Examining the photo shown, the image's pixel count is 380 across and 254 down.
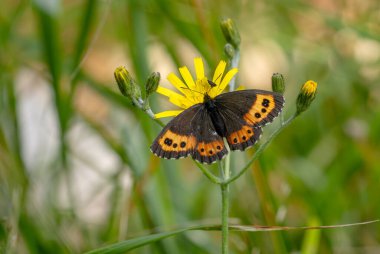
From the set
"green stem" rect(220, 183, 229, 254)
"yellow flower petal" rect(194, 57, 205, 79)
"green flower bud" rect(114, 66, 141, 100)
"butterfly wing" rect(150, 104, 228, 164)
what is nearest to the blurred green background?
"green flower bud" rect(114, 66, 141, 100)

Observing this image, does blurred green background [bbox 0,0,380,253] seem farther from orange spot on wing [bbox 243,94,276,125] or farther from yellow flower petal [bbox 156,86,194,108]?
orange spot on wing [bbox 243,94,276,125]

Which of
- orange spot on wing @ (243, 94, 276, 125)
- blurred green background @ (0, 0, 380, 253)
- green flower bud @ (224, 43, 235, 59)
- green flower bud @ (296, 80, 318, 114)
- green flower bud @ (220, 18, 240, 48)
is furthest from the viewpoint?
blurred green background @ (0, 0, 380, 253)

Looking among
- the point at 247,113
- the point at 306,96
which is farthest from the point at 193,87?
the point at 306,96

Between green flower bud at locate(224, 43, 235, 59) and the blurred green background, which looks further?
→ the blurred green background

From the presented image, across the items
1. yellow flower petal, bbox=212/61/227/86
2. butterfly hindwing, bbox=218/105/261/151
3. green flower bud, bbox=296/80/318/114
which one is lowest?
butterfly hindwing, bbox=218/105/261/151

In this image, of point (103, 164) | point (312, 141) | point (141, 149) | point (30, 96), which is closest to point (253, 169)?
point (141, 149)

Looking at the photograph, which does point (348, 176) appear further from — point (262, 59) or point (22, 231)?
point (262, 59)

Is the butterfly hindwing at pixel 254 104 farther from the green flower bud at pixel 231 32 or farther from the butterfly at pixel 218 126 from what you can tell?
the green flower bud at pixel 231 32

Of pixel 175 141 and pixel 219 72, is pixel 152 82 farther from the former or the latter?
pixel 175 141
